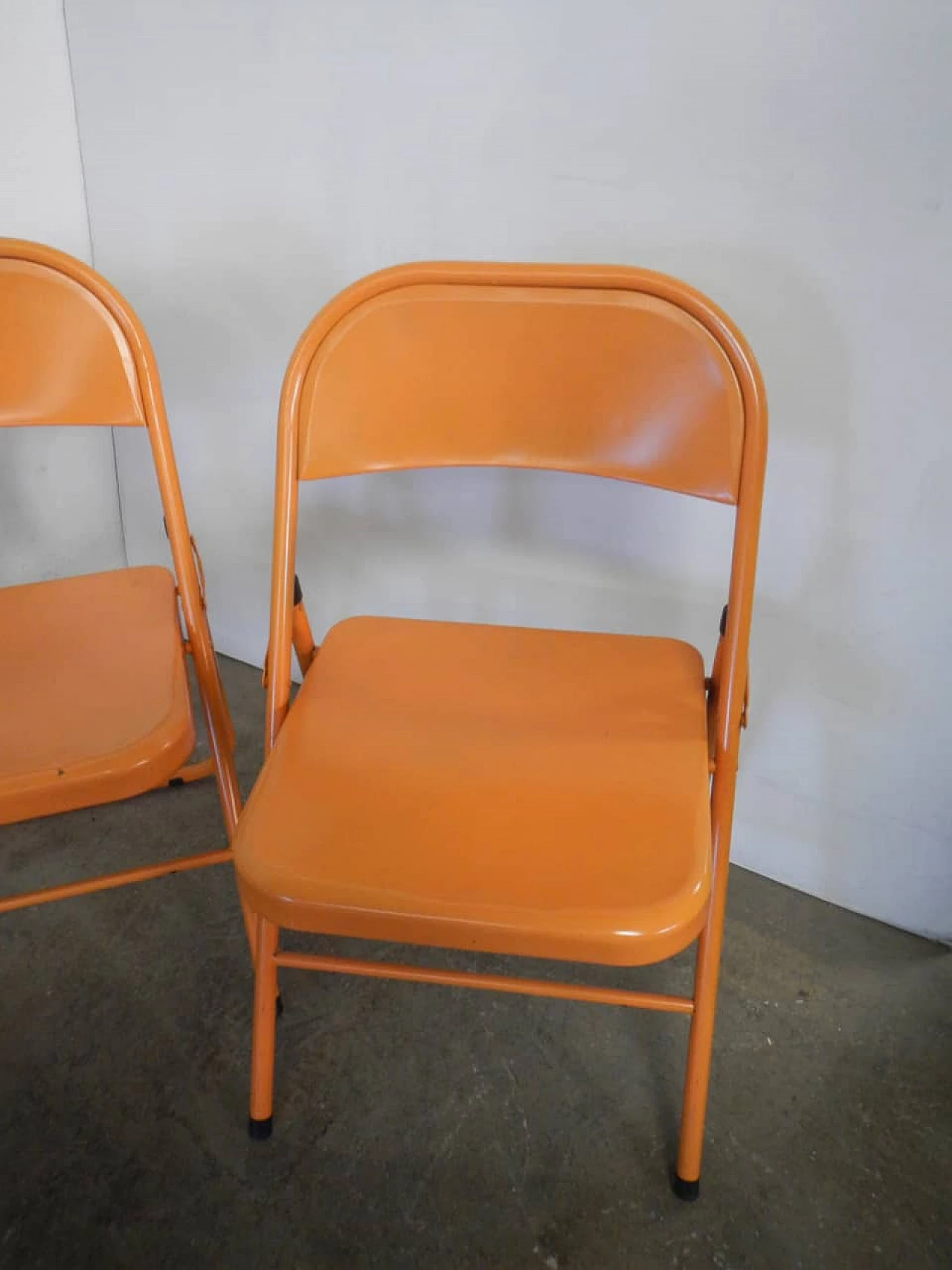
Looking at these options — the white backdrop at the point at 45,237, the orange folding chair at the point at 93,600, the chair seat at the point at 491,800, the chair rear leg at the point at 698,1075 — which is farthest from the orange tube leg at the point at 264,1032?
the white backdrop at the point at 45,237

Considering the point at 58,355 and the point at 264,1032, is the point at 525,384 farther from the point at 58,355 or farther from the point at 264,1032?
the point at 264,1032

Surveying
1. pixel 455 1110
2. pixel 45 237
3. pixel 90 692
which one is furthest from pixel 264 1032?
pixel 45 237

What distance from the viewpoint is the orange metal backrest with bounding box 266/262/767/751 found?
3.04 ft

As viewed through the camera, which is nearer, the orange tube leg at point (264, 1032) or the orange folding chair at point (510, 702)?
the orange folding chair at point (510, 702)

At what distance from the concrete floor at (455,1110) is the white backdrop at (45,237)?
2.63ft

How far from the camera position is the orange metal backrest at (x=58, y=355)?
1068 millimetres

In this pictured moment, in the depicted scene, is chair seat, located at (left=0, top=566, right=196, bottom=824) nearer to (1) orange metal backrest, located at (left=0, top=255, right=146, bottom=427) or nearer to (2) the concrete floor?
(1) orange metal backrest, located at (left=0, top=255, right=146, bottom=427)

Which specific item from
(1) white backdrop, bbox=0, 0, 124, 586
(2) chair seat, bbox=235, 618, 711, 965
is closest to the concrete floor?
(2) chair seat, bbox=235, 618, 711, 965

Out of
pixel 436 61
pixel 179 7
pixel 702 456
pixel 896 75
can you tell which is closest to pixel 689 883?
pixel 702 456

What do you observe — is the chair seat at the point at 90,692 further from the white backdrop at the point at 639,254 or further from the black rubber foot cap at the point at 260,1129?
the white backdrop at the point at 639,254

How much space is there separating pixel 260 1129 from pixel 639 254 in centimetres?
110

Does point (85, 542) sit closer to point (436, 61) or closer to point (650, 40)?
point (436, 61)

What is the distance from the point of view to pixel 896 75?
97cm

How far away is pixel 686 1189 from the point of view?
1.01 meters
